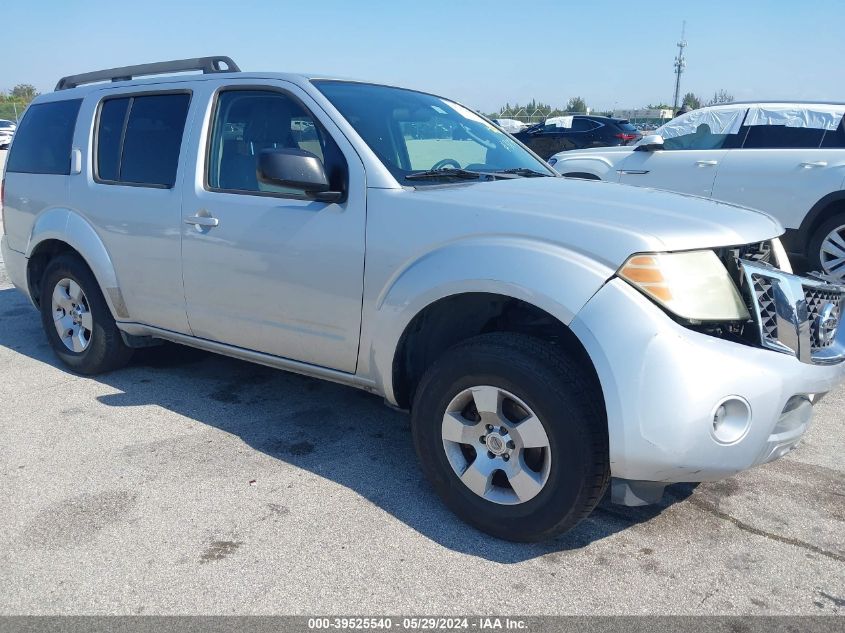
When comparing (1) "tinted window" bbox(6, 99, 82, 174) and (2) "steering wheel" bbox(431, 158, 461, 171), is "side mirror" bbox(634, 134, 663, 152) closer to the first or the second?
(2) "steering wheel" bbox(431, 158, 461, 171)

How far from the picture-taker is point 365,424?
4098mm

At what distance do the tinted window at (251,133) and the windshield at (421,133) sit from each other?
0.20 m

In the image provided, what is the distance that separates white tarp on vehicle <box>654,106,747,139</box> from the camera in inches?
289

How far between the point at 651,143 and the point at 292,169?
5537 millimetres

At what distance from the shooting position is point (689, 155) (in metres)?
7.48

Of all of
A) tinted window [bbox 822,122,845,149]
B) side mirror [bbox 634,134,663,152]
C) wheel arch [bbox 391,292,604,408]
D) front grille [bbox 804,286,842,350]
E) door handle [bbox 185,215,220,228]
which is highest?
tinted window [bbox 822,122,845,149]

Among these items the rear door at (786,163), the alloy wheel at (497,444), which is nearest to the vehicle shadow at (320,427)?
the alloy wheel at (497,444)

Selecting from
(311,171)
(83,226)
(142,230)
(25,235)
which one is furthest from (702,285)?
(25,235)

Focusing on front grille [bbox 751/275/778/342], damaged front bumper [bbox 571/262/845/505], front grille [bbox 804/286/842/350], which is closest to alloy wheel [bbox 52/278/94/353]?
damaged front bumper [bbox 571/262/845/505]

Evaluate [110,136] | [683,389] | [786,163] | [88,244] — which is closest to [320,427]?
[88,244]

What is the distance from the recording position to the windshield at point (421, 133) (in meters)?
3.49

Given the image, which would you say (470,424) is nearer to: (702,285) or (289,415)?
(702,285)

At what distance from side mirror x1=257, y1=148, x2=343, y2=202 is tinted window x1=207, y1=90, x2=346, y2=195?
271 millimetres

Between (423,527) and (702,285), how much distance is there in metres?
1.46
